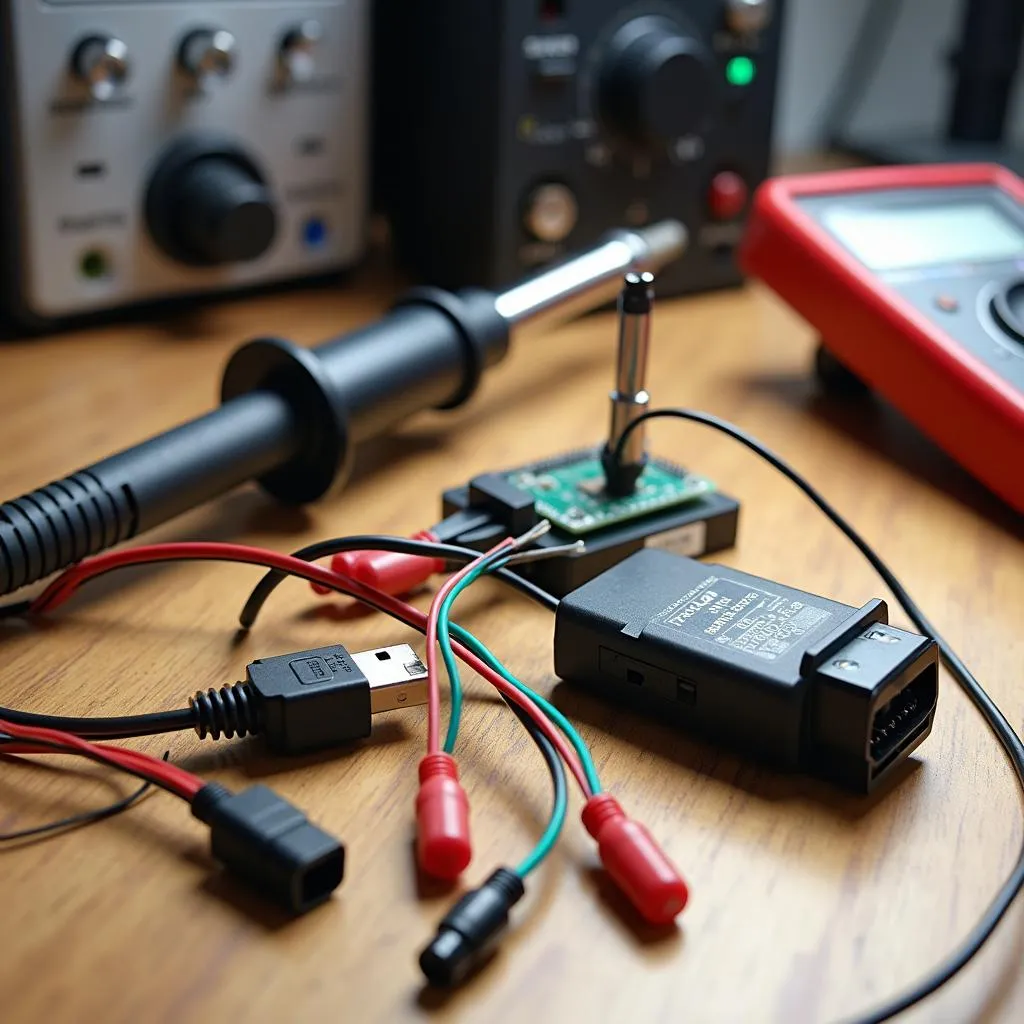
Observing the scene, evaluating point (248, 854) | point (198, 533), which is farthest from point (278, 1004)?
point (198, 533)

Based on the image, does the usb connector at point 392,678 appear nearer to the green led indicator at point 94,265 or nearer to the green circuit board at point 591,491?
the green circuit board at point 591,491

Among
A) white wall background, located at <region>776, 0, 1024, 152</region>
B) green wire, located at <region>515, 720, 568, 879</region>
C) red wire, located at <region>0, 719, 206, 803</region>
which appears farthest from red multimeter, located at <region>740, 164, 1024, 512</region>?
white wall background, located at <region>776, 0, 1024, 152</region>

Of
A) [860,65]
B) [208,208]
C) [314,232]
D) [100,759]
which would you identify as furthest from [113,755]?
[860,65]

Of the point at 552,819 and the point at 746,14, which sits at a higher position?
the point at 746,14

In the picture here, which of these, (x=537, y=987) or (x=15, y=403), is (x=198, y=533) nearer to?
(x=15, y=403)

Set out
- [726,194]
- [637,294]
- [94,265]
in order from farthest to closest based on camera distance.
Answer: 1. [726,194]
2. [94,265]
3. [637,294]

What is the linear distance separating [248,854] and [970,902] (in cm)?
21

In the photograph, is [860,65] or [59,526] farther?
[860,65]

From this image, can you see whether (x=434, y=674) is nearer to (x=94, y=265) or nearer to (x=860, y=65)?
(x=94, y=265)

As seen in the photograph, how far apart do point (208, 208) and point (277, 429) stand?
24 cm

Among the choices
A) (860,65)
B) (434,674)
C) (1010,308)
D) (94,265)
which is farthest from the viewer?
(860,65)

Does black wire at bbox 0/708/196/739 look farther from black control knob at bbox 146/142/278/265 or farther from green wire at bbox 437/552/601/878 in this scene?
black control knob at bbox 146/142/278/265

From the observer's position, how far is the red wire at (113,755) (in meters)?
0.42

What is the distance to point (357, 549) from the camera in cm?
54
